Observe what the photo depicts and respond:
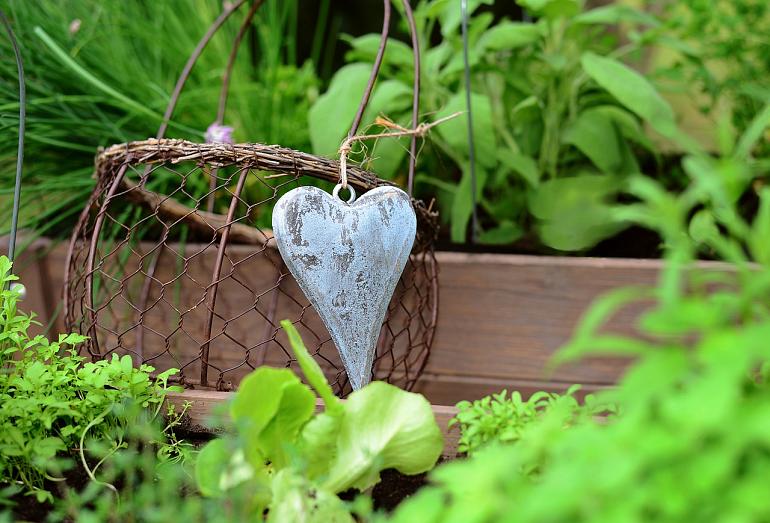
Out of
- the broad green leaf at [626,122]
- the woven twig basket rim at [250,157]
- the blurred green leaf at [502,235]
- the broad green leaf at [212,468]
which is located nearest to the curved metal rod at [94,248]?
the woven twig basket rim at [250,157]

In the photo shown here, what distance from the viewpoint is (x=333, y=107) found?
105 cm

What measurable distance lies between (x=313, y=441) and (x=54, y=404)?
20 cm

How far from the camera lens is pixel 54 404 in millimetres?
584

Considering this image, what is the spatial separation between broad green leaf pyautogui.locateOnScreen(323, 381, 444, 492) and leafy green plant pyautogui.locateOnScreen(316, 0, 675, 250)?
1.61ft

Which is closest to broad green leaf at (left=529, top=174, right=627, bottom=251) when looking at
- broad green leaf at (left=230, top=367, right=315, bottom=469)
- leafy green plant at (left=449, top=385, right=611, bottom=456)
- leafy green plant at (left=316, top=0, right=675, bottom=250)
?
leafy green plant at (left=316, top=0, right=675, bottom=250)

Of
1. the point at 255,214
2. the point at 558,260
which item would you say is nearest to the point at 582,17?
the point at 558,260

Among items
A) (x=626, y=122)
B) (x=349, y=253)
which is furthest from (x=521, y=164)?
(x=349, y=253)

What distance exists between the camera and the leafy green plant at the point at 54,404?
23.1 inches

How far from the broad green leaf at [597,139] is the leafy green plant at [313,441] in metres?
0.65

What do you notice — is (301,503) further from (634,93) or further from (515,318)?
(634,93)

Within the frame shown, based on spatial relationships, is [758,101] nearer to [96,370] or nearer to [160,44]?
[160,44]

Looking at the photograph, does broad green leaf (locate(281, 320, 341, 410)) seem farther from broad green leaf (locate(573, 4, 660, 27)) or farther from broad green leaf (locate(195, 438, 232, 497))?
broad green leaf (locate(573, 4, 660, 27))

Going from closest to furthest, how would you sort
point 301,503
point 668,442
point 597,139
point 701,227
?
1. point 668,442
2. point 301,503
3. point 701,227
4. point 597,139

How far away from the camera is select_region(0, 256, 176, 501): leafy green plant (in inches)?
23.1
